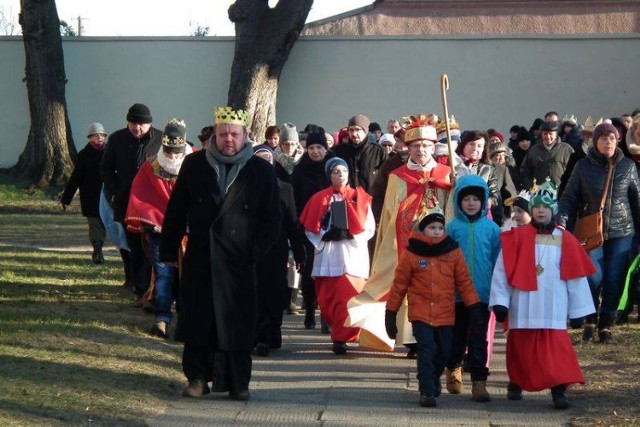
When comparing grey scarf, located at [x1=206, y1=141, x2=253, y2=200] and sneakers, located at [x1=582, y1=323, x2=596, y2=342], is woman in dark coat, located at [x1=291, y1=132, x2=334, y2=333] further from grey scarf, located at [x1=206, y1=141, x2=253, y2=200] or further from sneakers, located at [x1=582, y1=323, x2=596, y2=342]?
grey scarf, located at [x1=206, y1=141, x2=253, y2=200]

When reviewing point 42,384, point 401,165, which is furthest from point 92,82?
point 42,384

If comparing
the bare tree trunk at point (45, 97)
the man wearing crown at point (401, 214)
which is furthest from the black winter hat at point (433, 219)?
the bare tree trunk at point (45, 97)

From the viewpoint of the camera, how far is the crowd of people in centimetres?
829

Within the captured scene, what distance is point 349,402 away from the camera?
27.9ft

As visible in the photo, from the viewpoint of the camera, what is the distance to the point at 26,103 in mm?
26672

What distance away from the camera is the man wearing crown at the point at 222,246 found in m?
8.21

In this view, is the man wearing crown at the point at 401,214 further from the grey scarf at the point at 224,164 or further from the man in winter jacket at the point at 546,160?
the man in winter jacket at the point at 546,160

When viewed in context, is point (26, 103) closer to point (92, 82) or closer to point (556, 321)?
point (92, 82)

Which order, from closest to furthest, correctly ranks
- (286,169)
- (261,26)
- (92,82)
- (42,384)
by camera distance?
(42,384), (286,169), (261,26), (92,82)

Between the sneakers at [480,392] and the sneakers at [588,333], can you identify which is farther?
the sneakers at [588,333]

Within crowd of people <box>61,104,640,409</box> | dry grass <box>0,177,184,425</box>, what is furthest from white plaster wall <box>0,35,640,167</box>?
crowd of people <box>61,104,640,409</box>

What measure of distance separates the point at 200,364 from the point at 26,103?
19352 mm

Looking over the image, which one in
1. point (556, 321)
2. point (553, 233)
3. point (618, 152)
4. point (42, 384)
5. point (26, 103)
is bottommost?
point (42, 384)

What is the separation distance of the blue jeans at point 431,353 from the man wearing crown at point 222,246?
1.13 meters
